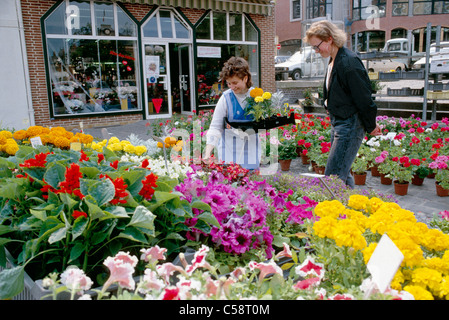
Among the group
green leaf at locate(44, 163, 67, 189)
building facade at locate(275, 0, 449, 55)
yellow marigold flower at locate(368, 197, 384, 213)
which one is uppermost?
building facade at locate(275, 0, 449, 55)

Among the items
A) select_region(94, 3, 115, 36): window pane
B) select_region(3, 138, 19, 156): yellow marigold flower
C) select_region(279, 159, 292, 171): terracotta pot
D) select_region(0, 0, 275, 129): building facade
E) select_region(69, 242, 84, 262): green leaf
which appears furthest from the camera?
select_region(94, 3, 115, 36): window pane

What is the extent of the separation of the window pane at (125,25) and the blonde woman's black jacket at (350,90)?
28.9 feet

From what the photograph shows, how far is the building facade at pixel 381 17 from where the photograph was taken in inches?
1281

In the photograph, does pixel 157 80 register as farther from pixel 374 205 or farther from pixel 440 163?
pixel 374 205

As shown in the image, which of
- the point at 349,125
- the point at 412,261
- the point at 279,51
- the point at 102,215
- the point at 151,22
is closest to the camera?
the point at 412,261

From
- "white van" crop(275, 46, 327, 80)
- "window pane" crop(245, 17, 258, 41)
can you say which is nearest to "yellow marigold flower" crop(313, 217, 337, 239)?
"window pane" crop(245, 17, 258, 41)

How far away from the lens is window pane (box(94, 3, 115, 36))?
10.4m

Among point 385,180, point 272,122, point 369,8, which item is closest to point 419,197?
point 385,180

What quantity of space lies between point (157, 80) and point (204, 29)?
2.27m

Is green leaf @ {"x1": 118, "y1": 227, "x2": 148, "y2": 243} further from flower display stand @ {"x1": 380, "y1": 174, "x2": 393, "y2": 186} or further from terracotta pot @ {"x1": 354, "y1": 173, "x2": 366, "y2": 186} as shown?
flower display stand @ {"x1": 380, "y1": 174, "x2": 393, "y2": 186}

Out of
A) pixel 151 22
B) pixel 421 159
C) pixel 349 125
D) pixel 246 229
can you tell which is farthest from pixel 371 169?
pixel 151 22
